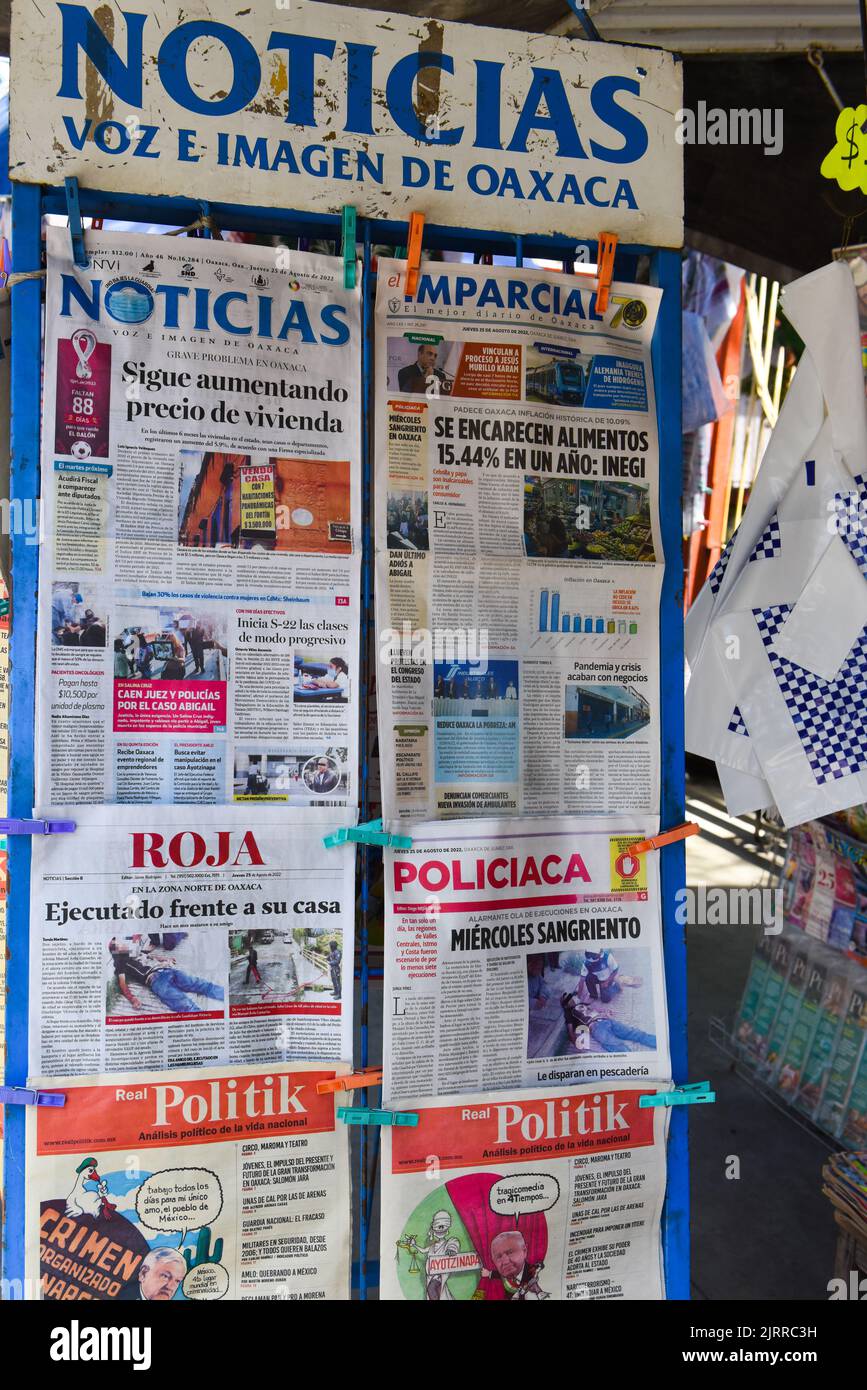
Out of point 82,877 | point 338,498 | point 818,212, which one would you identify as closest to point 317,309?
point 338,498

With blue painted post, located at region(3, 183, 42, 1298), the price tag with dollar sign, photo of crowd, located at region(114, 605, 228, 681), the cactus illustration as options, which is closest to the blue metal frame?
blue painted post, located at region(3, 183, 42, 1298)

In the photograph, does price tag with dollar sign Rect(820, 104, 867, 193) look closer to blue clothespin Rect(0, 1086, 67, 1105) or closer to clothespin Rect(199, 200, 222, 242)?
clothespin Rect(199, 200, 222, 242)

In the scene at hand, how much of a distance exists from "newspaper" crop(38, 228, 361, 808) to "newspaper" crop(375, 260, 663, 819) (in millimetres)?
95

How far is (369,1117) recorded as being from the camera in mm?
1714

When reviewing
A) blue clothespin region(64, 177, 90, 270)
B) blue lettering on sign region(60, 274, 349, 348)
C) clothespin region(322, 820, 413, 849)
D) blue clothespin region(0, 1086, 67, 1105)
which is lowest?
blue clothespin region(0, 1086, 67, 1105)

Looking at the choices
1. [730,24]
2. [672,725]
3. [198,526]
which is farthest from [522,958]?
[730,24]

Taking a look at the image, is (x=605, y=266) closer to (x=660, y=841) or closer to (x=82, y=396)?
(x=82, y=396)

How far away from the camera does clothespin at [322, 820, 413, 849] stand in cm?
171

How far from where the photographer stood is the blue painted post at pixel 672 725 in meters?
1.88

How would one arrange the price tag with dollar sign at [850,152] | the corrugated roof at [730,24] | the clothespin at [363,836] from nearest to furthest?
the clothespin at [363,836], the price tag with dollar sign at [850,152], the corrugated roof at [730,24]

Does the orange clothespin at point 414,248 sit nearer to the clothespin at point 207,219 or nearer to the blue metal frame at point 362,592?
the blue metal frame at point 362,592

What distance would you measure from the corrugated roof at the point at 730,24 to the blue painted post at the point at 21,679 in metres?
1.63

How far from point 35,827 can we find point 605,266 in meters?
1.41

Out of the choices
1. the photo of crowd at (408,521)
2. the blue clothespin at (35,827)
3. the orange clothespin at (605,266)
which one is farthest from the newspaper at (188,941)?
the orange clothespin at (605,266)
